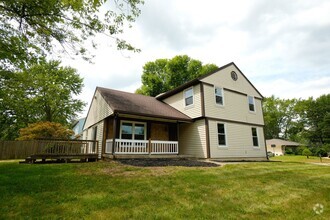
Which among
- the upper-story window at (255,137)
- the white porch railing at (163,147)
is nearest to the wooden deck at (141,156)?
the white porch railing at (163,147)

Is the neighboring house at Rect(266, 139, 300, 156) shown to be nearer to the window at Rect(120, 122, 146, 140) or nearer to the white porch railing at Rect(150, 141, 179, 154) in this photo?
the white porch railing at Rect(150, 141, 179, 154)

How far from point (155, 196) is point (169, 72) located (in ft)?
105

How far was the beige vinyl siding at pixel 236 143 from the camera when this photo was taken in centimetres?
1300

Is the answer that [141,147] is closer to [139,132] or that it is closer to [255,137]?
[139,132]

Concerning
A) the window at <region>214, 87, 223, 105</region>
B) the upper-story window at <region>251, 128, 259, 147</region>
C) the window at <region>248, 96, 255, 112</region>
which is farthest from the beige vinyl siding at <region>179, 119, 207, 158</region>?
the window at <region>248, 96, 255, 112</region>

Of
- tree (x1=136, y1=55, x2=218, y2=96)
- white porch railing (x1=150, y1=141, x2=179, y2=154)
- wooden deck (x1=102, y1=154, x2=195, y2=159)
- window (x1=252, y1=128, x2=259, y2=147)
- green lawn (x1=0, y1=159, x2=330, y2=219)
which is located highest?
tree (x1=136, y1=55, x2=218, y2=96)

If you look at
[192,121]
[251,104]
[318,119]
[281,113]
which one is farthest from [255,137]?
[281,113]

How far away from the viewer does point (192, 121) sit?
13.7 metres

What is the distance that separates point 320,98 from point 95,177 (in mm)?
65346

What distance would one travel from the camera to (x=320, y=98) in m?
52.5

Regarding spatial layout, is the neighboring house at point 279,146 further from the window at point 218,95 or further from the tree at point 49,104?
the tree at point 49,104

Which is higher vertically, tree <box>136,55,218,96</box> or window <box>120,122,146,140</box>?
tree <box>136,55,218,96</box>

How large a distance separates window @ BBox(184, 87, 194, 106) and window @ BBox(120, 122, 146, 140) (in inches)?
153

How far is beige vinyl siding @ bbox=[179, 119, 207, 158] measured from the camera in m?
12.8
